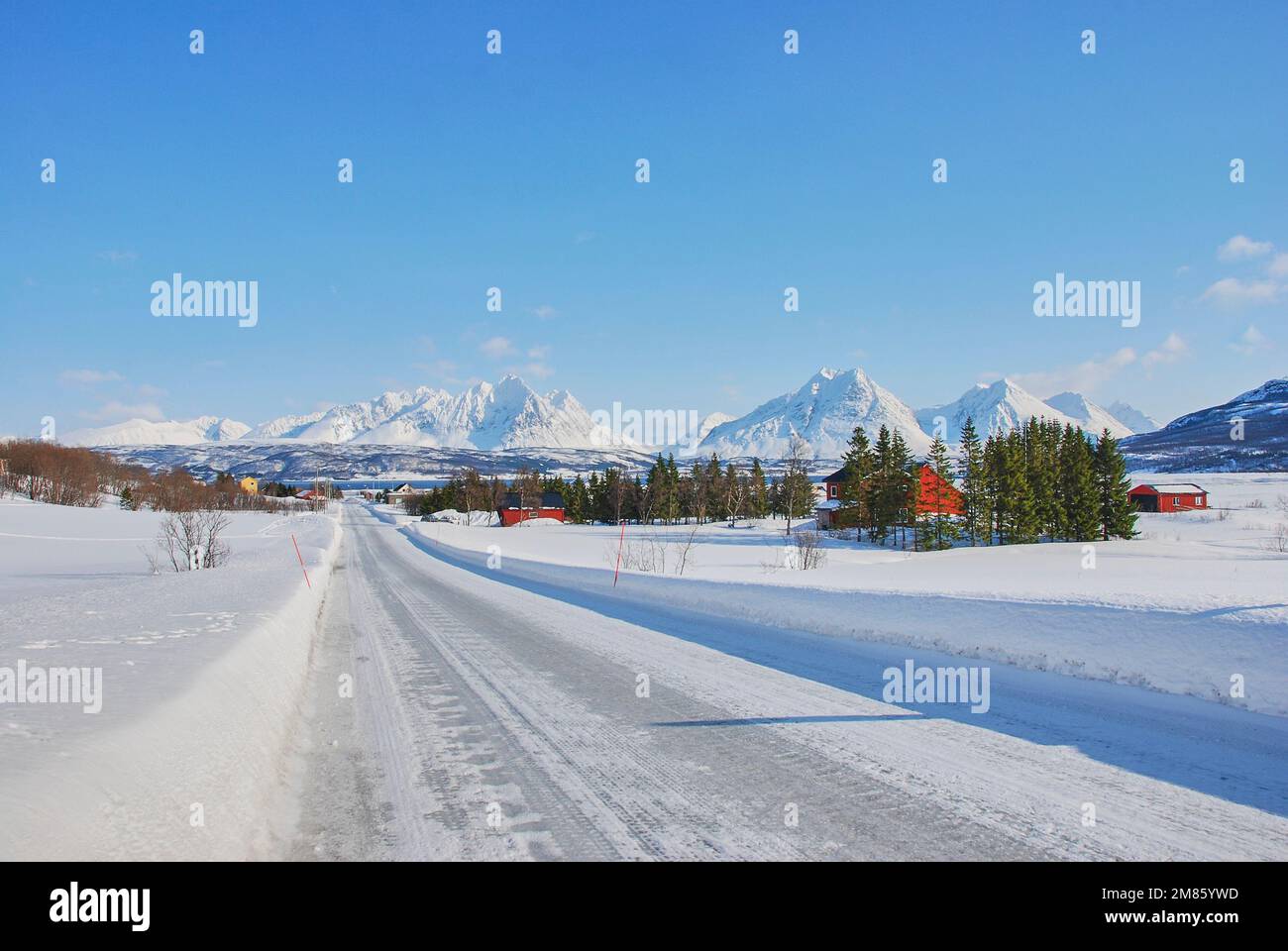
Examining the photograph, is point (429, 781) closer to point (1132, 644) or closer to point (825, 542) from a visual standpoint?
point (1132, 644)

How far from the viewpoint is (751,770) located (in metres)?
5.21

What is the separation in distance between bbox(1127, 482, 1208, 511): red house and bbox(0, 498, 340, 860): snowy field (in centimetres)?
10084

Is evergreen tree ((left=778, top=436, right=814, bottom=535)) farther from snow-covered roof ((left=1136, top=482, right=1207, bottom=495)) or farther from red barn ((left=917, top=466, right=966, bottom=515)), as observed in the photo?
snow-covered roof ((left=1136, top=482, right=1207, bottom=495))

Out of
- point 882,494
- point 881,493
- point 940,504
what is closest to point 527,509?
point 881,493

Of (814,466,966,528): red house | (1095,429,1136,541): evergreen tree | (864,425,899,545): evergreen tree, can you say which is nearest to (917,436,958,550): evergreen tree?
(814,466,966,528): red house

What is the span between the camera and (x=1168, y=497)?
87375 mm

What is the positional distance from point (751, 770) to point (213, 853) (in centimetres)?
340

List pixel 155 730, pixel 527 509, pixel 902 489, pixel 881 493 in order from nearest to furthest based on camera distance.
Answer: pixel 155 730 → pixel 902 489 → pixel 881 493 → pixel 527 509

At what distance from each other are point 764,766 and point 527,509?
9484 cm

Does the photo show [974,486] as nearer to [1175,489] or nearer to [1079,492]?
[1079,492]

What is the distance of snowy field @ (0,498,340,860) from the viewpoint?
359 centimetres

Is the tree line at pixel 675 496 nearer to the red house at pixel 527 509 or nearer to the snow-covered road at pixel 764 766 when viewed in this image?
the red house at pixel 527 509

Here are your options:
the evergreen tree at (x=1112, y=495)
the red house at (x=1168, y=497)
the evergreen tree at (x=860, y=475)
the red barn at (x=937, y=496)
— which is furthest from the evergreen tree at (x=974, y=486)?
the red house at (x=1168, y=497)

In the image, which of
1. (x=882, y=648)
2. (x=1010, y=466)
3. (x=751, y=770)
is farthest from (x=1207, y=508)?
(x=751, y=770)
